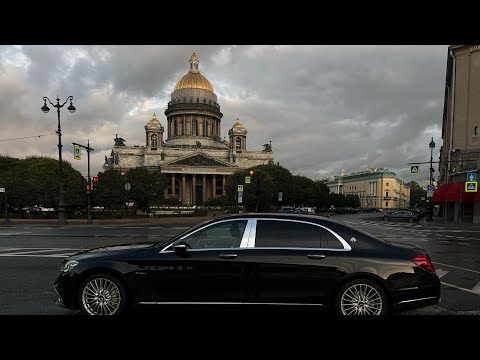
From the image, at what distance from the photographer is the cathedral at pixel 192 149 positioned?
98312mm

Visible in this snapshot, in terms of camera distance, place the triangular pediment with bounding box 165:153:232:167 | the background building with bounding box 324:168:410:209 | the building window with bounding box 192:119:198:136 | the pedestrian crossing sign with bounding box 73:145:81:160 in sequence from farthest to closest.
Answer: the background building with bounding box 324:168:410:209
the building window with bounding box 192:119:198:136
the triangular pediment with bounding box 165:153:232:167
the pedestrian crossing sign with bounding box 73:145:81:160

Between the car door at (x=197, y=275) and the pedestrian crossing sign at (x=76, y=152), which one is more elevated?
the pedestrian crossing sign at (x=76, y=152)

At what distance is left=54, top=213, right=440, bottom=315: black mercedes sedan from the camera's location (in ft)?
17.0

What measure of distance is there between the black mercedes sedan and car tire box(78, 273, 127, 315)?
0.05 feet

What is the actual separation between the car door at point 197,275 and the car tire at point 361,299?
58.3 inches

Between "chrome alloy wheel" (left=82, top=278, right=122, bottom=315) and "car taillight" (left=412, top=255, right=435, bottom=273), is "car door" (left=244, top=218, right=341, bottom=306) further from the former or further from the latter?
"chrome alloy wheel" (left=82, top=278, right=122, bottom=315)

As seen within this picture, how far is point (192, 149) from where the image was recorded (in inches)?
4131

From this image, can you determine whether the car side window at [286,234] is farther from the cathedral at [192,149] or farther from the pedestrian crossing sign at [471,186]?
the cathedral at [192,149]

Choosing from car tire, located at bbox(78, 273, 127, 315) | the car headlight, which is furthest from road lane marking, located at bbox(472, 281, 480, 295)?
the car headlight

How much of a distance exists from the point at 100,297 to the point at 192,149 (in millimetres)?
100814

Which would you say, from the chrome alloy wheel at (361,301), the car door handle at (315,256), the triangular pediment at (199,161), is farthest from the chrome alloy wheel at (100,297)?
the triangular pediment at (199,161)

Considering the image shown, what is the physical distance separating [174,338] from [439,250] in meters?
13.6
